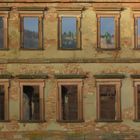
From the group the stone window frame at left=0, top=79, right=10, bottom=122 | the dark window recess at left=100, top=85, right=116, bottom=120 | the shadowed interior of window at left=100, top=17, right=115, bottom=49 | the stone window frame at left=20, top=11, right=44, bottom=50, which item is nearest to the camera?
the stone window frame at left=0, top=79, right=10, bottom=122

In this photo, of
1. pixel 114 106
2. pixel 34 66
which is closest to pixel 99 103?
pixel 114 106

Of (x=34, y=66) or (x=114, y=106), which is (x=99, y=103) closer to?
(x=114, y=106)

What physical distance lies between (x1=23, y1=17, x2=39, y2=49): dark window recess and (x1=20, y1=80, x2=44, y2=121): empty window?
1.77 metres

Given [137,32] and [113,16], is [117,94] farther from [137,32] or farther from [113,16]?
[113,16]

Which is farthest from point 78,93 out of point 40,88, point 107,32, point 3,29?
point 3,29

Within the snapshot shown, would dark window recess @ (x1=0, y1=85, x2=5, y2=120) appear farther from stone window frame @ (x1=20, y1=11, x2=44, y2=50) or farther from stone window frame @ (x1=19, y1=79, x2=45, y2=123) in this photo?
stone window frame @ (x1=20, y1=11, x2=44, y2=50)

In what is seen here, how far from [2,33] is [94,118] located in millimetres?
5849

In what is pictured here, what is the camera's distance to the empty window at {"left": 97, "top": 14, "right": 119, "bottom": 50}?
44.4 m

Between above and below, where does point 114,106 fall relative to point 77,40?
below

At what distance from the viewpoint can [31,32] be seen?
146 feet

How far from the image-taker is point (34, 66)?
44094 mm

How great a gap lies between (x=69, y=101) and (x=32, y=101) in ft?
5.68

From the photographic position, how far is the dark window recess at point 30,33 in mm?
44406

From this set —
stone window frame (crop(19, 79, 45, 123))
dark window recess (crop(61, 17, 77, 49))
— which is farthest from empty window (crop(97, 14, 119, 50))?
stone window frame (crop(19, 79, 45, 123))
